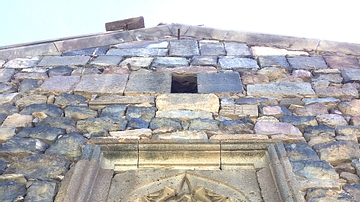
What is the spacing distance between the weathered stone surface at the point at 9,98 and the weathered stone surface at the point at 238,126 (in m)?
1.91

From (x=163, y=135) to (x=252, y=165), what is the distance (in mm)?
Result: 748

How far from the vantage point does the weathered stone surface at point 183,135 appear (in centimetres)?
351

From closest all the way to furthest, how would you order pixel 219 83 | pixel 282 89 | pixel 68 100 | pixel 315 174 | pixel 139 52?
pixel 315 174 → pixel 68 100 → pixel 282 89 → pixel 219 83 → pixel 139 52

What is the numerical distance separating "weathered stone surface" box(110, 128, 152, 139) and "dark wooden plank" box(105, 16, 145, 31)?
8.47ft

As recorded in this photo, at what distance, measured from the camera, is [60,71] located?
15.2ft

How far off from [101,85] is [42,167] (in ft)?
4.40

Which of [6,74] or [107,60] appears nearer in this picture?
[6,74]

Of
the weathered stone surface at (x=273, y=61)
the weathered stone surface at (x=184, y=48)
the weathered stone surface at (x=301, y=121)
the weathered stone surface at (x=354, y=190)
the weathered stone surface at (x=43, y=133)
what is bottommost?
the weathered stone surface at (x=184, y=48)

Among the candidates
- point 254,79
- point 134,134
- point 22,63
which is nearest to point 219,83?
point 254,79

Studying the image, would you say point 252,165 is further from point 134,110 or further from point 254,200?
point 134,110

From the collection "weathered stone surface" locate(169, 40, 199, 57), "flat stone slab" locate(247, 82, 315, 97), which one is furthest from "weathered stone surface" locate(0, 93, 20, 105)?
"flat stone slab" locate(247, 82, 315, 97)

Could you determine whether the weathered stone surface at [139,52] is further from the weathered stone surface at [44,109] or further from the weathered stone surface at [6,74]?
the weathered stone surface at [44,109]

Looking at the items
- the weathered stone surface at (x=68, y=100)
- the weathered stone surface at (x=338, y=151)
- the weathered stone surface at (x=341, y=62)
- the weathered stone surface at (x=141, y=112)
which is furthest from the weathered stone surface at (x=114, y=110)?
the weathered stone surface at (x=341, y=62)

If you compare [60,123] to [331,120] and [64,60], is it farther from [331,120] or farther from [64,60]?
[331,120]
